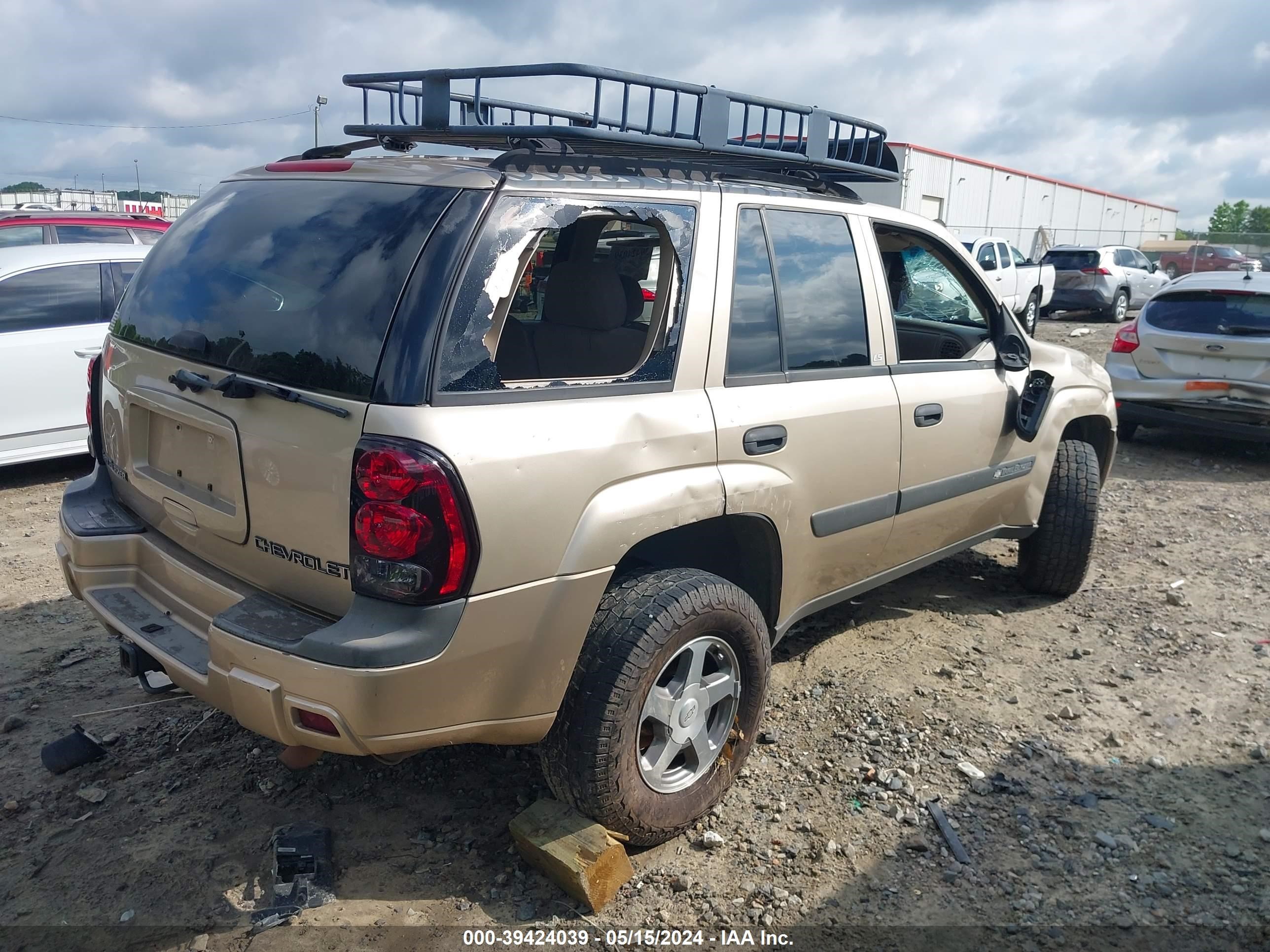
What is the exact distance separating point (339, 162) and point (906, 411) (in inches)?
86.4

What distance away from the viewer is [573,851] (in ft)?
8.53

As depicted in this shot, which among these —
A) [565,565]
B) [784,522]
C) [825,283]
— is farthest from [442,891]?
Result: [825,283]

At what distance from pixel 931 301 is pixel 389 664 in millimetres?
3394

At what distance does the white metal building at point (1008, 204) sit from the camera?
88.8ft

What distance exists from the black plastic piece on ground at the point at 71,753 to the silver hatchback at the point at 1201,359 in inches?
321

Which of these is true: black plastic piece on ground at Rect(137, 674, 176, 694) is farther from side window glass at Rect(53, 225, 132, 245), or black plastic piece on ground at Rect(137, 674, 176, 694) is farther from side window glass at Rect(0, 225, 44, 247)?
side window glass at Rect(0, 225, 44, 247)

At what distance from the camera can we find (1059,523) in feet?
15.4

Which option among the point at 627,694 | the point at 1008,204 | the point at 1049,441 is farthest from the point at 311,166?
the point at 1008,204

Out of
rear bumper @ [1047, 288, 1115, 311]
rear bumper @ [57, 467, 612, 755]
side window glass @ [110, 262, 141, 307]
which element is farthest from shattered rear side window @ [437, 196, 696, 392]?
rear bumper @ [1047, 288, 1115, 311]

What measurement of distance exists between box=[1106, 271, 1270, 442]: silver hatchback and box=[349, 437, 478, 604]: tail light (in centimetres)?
763

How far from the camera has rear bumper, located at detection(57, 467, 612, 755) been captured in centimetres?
221

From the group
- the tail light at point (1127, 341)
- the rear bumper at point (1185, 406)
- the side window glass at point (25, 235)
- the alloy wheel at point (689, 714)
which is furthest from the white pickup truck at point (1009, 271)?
the alloy wheel at point (689, 714)

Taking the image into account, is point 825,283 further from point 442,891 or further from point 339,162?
point 442,891

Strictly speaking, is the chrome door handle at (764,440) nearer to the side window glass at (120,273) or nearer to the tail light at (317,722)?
the tail light at (317,722)
